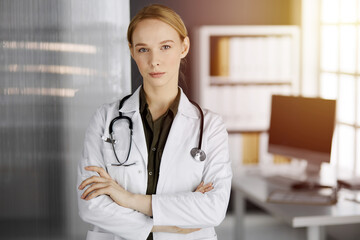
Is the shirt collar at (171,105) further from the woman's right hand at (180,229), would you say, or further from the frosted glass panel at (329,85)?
the frosted glass panel at (329,85)

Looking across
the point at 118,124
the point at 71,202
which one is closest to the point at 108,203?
the point at 118,124

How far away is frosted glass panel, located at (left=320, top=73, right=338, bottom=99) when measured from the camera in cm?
434

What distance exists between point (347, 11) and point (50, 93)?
8.10 feet

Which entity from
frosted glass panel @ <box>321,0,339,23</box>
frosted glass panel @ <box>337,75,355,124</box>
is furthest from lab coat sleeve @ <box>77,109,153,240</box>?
frosted glass panel @ <box>321,0,339,23</box>

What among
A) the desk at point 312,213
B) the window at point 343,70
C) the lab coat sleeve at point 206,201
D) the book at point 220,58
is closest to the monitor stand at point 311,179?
the desk at point 312,213

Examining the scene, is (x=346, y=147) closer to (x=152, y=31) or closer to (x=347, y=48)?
(x=347, y=48)

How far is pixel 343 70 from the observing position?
418cm

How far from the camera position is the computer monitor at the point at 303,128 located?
3379 millimetres

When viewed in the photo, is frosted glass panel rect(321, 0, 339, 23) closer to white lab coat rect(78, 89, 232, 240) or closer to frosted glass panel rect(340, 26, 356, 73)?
frosted glass panel rect(340, 26, 356, 73)

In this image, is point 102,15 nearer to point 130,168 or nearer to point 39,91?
point 39,91

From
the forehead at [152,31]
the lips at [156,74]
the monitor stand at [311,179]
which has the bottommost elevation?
the monitor stand at [311,179]

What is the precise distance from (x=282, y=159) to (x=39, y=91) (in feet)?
8.44

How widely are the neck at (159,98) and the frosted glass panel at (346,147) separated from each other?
249cm

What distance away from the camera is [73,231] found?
262cm
